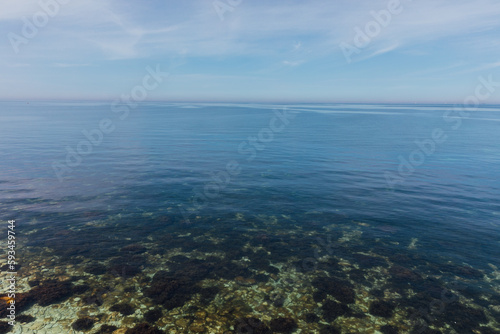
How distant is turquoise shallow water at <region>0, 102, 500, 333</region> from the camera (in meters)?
16.7

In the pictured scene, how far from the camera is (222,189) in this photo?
129ft

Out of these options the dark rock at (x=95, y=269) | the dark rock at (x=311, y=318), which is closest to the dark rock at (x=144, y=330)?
the dark rock at (x=95, y=269)

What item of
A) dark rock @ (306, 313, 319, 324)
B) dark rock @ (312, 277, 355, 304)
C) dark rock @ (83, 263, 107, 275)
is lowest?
dark rock @ (306, 313, 319, 324)

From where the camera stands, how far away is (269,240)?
25.3m

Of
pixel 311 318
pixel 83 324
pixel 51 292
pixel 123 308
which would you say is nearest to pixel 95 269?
pixel 51 292

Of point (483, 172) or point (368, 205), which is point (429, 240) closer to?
point (368, 205)

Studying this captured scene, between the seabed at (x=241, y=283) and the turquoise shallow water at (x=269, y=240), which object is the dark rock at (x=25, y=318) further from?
the turquoise shallow water at (x=269, y=240)

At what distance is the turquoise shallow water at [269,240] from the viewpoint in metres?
16.7

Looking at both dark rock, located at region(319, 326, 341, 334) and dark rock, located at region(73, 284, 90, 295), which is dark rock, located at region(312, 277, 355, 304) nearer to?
dark rock, located at region(319, 326, 341, 334)

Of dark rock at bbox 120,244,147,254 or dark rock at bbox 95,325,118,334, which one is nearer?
dark rock at bbox 95,325,118,334

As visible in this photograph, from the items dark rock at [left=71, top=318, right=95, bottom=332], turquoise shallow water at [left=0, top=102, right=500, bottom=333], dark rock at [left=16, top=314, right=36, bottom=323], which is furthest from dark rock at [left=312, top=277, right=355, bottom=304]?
dark rock at [left=16, top=314, right=36, bottom=323]

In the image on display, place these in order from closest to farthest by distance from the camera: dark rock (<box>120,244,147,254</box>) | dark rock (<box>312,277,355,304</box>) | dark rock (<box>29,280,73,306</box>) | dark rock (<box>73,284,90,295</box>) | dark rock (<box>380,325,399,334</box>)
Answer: dark rock (<box>380,325,399,334</box>) < dark rock (<box>29,280,73,306</box>) < dark rock (<box>73,284,90,295</box>) < dark rock (<box>312,277,355,304</box>) < dark rock (<box>120,244,147,254</box>)

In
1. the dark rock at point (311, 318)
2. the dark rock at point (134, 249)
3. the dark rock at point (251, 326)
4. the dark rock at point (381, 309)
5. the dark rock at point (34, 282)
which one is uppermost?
the dark rock at point (34, 282)

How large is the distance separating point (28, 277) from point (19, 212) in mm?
14602
